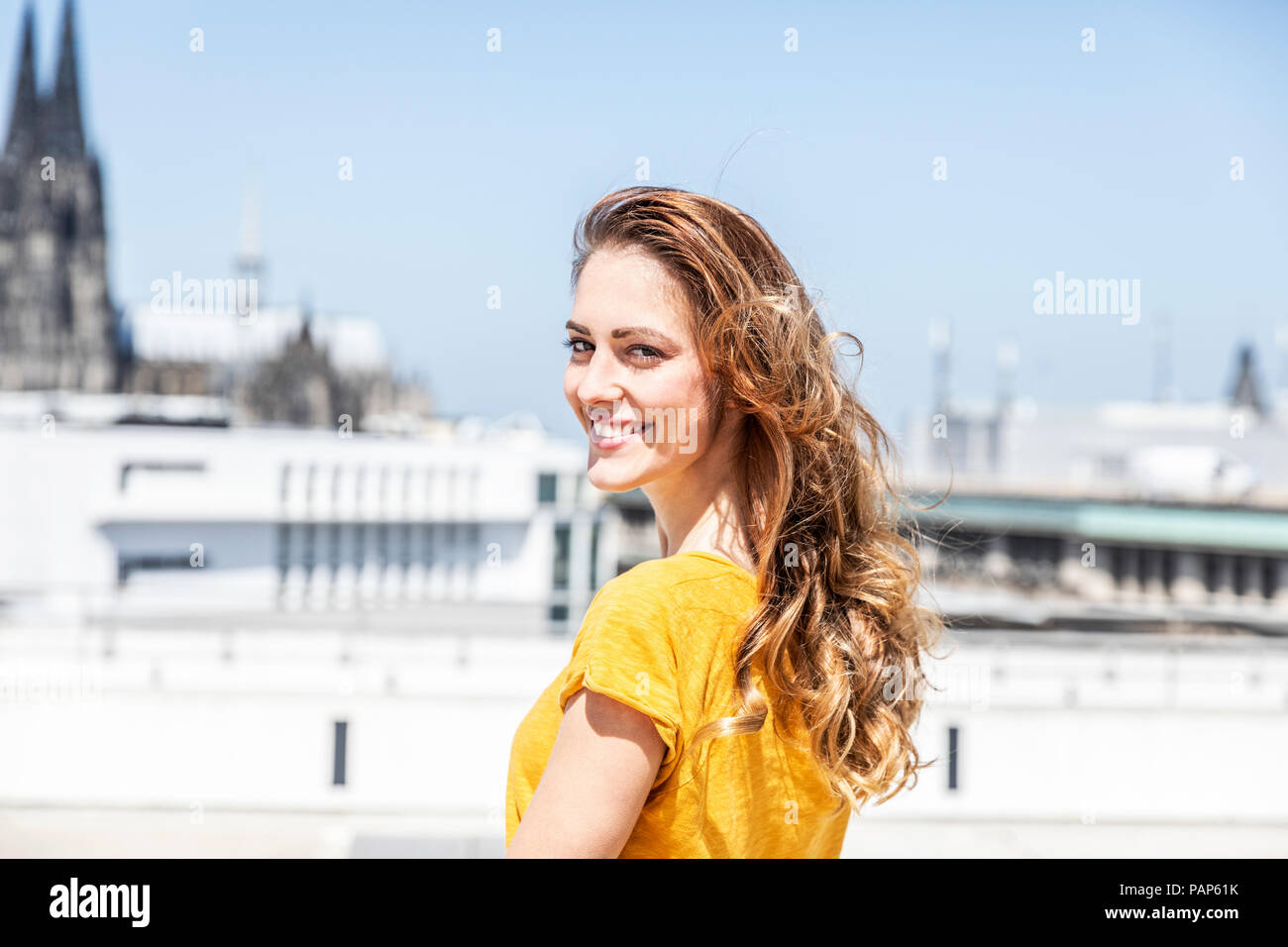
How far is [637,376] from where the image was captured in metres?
1.57

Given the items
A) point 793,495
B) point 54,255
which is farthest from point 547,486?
point 793,495

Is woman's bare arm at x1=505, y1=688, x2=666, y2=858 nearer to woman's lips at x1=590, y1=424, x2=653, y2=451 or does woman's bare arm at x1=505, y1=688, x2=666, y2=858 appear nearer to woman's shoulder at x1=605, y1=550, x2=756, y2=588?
woman's shoulder at x1=605, y1=550, x2=756, y2=588

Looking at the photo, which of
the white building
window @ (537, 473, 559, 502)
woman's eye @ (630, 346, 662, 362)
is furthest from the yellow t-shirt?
window @ (537, 473, 559, 502)

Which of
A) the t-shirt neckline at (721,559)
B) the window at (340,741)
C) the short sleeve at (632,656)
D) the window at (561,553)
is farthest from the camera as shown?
the window at (561,553)

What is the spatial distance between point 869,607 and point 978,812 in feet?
36.7

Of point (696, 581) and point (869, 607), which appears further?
point (869, 607)

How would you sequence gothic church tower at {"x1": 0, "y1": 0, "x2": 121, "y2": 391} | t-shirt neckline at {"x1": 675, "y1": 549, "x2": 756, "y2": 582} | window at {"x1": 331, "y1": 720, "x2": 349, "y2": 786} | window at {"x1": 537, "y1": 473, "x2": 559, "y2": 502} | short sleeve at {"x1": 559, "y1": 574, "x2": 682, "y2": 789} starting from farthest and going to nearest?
gothic church tower at {"x1": 0, "y1": 0, "x2": 121, "y2": 391} → window at {"x1": 537, "y1": 473, "x2": 559, "y2": 502} → window at {"x1": 331, "y1": 720, "x2": 349, "y2": 786} → t-shirt neckline at {"x1": 675, "y1": 549, "x2": 756, "y2": 582} → short sleeve at {"x1": 559, "y1": 574, "x2": 682, "y2": 789}

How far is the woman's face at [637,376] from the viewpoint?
156 cm

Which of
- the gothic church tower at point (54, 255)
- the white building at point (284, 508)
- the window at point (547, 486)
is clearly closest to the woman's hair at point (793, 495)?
the white building at point (284, 508)

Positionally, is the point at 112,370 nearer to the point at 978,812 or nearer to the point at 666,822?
the point at 978,812

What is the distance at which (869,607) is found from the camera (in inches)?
67.1

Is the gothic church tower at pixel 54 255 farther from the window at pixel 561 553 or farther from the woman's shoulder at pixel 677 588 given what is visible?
the woman's shoulder at pixel 677 588

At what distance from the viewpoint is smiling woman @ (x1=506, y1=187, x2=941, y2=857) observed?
53.2 inches
